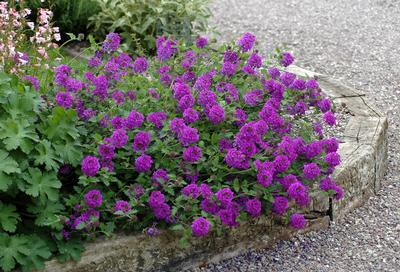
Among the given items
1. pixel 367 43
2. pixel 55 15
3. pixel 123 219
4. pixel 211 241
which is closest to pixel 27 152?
pixel 123 219

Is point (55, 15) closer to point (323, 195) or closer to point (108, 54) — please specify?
point (108, 54)

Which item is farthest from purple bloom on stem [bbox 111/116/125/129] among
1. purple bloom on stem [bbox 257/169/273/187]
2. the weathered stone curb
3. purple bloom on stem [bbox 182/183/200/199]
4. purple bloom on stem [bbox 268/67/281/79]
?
the weathered stone curb

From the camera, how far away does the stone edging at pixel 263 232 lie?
3.29m

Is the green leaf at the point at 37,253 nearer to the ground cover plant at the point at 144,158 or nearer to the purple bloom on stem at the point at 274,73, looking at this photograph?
the ground cover plant at the point at 144,158

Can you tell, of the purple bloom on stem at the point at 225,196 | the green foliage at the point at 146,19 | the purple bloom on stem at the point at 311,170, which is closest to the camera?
the purple bloom on stem at the point at 225,196

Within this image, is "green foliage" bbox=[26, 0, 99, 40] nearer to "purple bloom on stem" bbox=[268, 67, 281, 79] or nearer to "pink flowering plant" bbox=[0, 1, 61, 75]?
"pink flowering plant" bbox=[0, 1, 61, 75]

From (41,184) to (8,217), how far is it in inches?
7.7

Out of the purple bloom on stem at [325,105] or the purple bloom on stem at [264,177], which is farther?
the purple bloom on stem at [325,105]

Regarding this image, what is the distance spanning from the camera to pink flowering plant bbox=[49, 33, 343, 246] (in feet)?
10.7

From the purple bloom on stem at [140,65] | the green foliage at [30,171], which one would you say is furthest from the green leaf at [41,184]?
the purple bloom on stem at [140,65]

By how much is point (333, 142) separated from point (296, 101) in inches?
15.6

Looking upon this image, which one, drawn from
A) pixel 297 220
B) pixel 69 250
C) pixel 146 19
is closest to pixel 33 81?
pixel 69 250

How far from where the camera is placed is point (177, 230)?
337 centimetres

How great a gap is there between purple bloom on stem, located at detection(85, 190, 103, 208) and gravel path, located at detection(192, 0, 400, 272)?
0.69 metres
